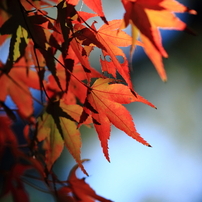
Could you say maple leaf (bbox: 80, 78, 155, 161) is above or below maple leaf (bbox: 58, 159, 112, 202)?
above

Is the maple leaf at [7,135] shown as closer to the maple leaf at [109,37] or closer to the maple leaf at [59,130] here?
the maple leaf at [59,130]

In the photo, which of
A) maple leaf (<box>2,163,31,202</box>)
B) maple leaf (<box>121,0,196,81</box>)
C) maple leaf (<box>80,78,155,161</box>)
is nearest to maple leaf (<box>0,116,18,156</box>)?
maple leaf (<box>2,163,31,202</box>)

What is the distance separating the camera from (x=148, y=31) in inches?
14.4

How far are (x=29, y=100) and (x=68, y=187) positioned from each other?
0.29m

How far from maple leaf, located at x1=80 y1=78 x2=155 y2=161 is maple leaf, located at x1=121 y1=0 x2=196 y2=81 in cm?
17

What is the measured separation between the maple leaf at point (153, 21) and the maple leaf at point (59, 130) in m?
0.29

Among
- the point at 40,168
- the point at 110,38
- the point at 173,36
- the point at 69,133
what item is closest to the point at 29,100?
the point at 40,168

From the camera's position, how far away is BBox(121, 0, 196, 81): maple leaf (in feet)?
1.16

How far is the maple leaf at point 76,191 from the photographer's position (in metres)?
0.81

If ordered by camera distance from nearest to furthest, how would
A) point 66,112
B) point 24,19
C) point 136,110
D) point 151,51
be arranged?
point 151,51
point 24,19
point 66,112
point 136,110

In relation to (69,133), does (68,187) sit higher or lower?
lower

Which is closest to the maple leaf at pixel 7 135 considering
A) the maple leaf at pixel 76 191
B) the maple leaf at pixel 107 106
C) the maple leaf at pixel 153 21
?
the maple leaf at pixel 76 191

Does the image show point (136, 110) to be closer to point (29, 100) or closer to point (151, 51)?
point (29, 100)

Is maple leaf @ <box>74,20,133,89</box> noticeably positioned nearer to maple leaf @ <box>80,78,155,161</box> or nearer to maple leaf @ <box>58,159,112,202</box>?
maple leaf @ <box>80,78,155,161</box>
